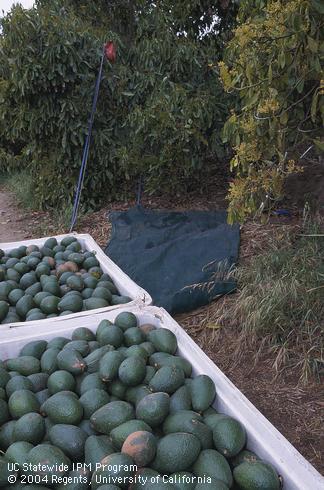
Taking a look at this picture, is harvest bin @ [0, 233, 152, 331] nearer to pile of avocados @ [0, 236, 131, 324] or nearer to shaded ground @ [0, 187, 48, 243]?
pile of avocados @ [0, 236, 131, 324]

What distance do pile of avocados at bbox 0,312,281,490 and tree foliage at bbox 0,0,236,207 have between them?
12.2 ft

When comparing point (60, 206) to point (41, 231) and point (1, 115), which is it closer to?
point (41, 231)

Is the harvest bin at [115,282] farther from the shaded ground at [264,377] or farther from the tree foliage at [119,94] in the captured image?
the tree foliage at [119,94]

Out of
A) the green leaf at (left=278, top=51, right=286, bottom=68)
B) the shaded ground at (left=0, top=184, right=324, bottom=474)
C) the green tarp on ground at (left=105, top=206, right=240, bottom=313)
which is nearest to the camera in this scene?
the green leaf at (left=278, top=51, right=286, bottom=68)

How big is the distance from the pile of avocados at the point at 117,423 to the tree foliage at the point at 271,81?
41.2 inches

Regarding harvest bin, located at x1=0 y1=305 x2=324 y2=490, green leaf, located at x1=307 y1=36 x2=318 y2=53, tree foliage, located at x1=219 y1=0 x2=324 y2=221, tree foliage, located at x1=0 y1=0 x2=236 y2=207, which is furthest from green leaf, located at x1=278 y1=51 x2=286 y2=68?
tree foliage, located at x1=0 y1=0 x2=236 y2=207

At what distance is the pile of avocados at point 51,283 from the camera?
2510 millimetres

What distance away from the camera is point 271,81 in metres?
2.30

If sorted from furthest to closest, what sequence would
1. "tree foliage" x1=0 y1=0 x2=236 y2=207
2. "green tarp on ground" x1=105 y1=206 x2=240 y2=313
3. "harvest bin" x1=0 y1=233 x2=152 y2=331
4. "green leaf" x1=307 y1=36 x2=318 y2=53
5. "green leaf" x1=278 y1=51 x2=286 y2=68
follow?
"tree foliage" x1=0 y1=0 x2=236 y2=207 < "green tarp on ground" x1=105 y1=206 x2=240 y2=313 < "harvest bin" x1=0 y1=233 x2=152 y2=331 < "green leaf" x1=278 y1=51 x2=286 y2=68 < "green leaf" x1=307 y1=36 x2=318 y2=53

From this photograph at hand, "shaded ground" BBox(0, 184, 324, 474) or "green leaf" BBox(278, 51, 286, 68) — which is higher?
"green leaf" BBox(278, 51, 286, 68)

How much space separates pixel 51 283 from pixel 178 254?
64.3 inches

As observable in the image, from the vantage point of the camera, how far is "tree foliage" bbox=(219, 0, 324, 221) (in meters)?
2.12

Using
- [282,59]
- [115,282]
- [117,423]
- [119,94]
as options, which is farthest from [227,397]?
[119,94]

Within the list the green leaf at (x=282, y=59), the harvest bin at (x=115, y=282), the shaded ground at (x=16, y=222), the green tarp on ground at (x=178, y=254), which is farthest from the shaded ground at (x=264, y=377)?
the shaded ground at (x=16, y=222)
